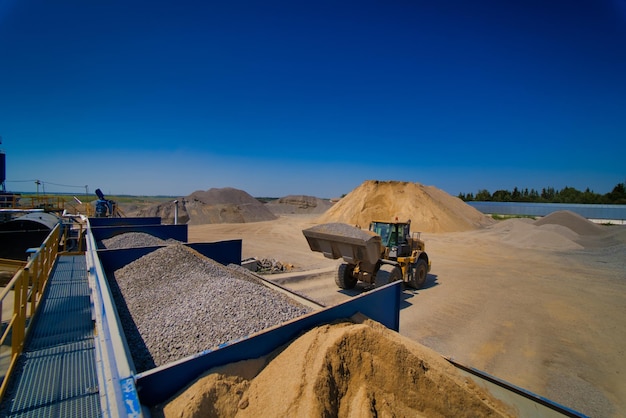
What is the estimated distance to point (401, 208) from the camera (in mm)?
27719

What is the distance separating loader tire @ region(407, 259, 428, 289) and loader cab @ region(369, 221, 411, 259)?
483 millimetres

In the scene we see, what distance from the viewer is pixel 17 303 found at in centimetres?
341

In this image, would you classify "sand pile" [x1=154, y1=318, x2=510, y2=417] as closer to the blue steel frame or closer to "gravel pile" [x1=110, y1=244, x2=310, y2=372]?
the blue steel frame

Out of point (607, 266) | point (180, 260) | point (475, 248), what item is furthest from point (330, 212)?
point (180, 260)

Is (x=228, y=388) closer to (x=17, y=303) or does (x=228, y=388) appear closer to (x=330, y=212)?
(x=17, y=303)

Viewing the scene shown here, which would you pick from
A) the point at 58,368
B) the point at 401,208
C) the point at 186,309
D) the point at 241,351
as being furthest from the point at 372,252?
the point at 401,208

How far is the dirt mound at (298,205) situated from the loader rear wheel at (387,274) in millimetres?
42439

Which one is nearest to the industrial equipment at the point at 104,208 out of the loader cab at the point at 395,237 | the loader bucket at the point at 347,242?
the loader bucket at the point at 347,242

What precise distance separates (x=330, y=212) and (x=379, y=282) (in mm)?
22841

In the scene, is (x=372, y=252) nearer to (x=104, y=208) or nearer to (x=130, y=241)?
(x=130, y=241)

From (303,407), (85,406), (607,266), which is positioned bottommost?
(607,266)

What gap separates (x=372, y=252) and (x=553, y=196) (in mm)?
77495

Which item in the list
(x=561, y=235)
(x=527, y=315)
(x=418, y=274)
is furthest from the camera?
(x=561, y=235)

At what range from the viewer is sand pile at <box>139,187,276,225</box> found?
3028 cm
